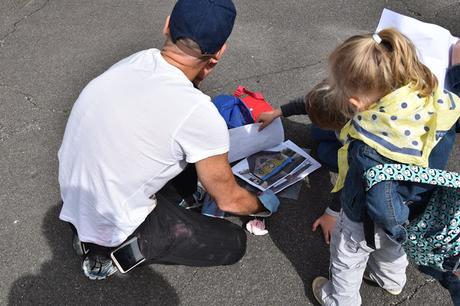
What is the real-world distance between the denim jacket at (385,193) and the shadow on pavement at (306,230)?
0.69 metres

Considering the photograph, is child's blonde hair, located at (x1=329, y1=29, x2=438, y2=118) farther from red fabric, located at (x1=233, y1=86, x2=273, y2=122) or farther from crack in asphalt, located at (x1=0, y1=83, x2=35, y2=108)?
crack in asphalt, located at (x1=0, y1=83, x2=35, y2=108)

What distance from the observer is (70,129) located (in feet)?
5.43

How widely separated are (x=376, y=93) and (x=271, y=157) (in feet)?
3.78

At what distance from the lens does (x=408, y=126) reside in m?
1.39

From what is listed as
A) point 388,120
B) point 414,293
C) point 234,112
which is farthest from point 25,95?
point 414,293

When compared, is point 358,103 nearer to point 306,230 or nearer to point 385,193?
point 385,193

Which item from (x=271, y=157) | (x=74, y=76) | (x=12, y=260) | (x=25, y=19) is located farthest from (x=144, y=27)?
(x=12, y=260)

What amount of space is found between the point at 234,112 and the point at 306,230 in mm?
786

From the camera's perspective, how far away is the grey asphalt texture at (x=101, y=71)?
213cm

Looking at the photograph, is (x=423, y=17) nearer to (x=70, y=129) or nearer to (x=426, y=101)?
(x=426, y=101)

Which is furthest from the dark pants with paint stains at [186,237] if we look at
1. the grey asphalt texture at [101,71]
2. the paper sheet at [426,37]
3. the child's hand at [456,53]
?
the child's hand at [456,53]

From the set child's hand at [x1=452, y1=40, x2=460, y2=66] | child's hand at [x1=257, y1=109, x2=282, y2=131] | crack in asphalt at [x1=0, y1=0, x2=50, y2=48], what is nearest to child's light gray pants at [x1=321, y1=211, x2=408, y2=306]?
child's hand at [x1=257, y1=109, x2=282, y2=131]

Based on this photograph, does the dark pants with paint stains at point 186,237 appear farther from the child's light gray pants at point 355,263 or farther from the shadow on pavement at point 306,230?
the child's light gray pants at point 355,263

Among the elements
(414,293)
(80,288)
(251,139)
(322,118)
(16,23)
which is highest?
(322,118)
